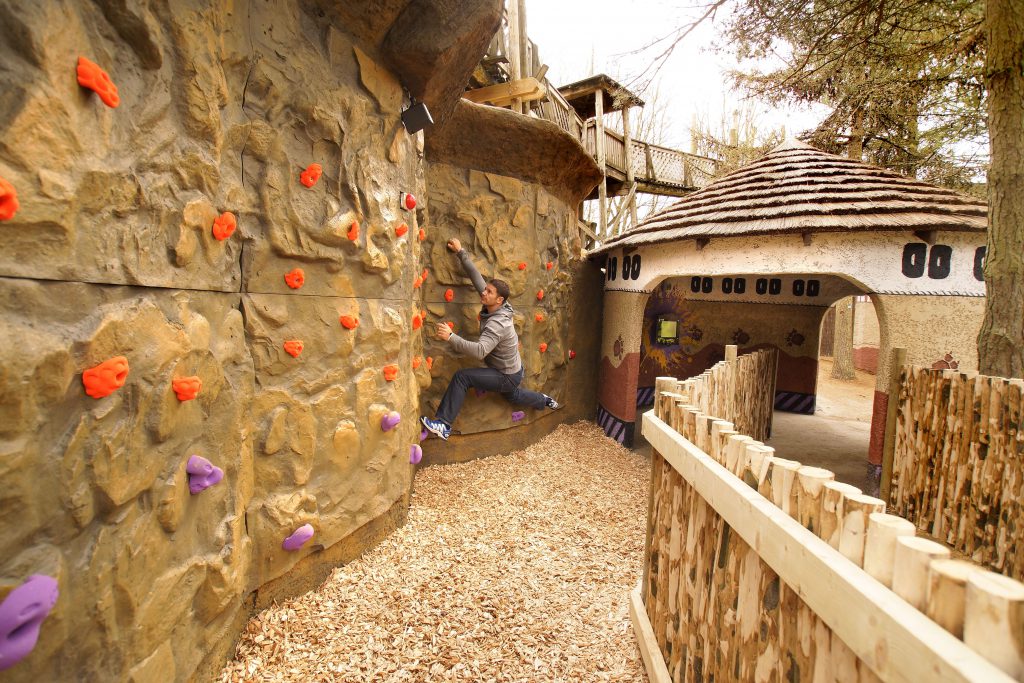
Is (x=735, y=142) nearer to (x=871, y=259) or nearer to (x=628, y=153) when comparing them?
(x=628, y=153)

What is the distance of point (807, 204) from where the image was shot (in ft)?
16.4

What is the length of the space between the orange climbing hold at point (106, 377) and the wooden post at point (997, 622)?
2102 mm

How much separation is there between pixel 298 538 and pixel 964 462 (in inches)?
151

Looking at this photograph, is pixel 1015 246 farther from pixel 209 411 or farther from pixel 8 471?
pixel 8 471

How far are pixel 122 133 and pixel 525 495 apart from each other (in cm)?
367

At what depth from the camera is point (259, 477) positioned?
2.41 meters

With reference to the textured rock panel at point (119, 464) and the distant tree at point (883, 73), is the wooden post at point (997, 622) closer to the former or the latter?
the textured rock panel at point (119, 464)

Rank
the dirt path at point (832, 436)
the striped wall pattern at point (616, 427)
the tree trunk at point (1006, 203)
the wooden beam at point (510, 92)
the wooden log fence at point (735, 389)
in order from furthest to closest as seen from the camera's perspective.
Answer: the striped wall pattern at point (616, 427), the dirt path at point (832, 436), the wooden beam at point (510, 92), the tree trunk at point (1006, 203), the wooden log fence at point (735, 389)

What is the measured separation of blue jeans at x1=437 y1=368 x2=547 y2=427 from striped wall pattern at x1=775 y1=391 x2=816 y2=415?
6.56m

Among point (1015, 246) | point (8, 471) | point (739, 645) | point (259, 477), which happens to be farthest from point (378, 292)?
point (1015, 246)

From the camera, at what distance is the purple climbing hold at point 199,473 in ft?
6.38

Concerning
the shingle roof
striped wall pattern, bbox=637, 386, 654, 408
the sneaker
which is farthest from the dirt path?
the sneaker

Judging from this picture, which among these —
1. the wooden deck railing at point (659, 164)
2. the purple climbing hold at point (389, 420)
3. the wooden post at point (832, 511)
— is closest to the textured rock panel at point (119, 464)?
the purple climbing hold at point (389, 420)

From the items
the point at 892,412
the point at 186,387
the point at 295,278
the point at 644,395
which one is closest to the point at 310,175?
the point at 295,278
